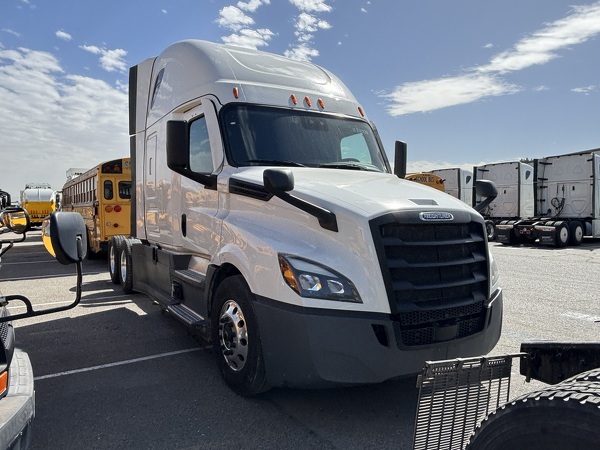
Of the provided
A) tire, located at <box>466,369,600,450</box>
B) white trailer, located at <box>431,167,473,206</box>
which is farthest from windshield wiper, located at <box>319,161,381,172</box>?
white trailer, located at <box>431,167,473,206</box>

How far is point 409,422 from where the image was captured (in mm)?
3576

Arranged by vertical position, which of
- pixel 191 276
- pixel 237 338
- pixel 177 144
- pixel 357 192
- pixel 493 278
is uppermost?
pixel 177 144

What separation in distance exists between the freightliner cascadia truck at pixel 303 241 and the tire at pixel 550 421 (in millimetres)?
1201

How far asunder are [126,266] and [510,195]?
18.7 meters

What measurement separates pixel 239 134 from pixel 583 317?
5.57 metres

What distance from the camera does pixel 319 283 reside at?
3256 millimetres

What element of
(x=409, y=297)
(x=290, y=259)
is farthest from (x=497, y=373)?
(x=290, y=259)

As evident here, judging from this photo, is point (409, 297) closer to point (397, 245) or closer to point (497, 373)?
point (397, 245)

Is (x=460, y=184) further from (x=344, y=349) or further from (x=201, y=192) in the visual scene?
(x=344, y=349)

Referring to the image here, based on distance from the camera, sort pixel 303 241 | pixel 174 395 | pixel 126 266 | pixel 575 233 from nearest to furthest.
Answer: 1. pixel 303 241
2. pixel 174 395
3. pixel 126 266
4. pixel 575 233

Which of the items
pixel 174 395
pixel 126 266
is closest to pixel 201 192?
pixel 174 395

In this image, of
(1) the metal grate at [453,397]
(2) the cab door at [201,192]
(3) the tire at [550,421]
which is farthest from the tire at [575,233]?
(3) the tire at [550,421]

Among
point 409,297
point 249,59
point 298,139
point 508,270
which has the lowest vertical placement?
point 508,270

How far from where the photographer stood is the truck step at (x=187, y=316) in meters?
4.50
